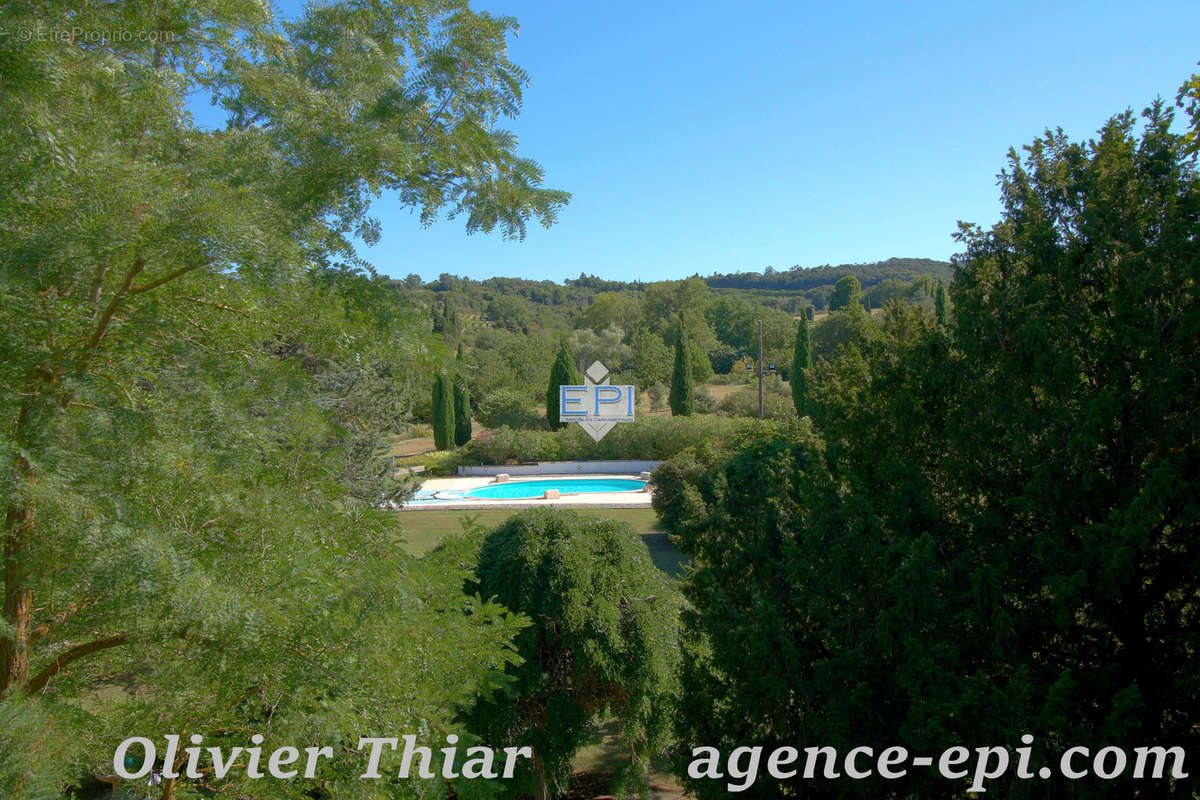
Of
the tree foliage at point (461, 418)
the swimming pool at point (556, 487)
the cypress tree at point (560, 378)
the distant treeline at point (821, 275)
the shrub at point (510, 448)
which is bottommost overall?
Answer: the swimming pool at point (556, 487)

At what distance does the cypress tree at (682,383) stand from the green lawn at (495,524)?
39.2 feet

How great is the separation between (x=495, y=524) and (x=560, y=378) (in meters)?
14.8

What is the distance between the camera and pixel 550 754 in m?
6.98

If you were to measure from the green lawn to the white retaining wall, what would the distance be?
660cm

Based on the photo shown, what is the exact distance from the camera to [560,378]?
3083 centimetres

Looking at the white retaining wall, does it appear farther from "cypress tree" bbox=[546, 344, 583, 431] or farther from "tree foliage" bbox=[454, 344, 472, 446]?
"tree foliage" bbox=[454, 344, 472, 446]

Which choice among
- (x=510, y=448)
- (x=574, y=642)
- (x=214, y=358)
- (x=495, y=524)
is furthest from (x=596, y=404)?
(x=214, y=358)

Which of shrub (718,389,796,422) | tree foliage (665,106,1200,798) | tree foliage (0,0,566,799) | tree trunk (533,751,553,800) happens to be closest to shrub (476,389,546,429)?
shrub (718,389,796,422)

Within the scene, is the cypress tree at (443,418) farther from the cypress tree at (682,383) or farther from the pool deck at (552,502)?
the cypress tree at (682,383)

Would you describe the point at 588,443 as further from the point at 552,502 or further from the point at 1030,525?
the point at 1030,525

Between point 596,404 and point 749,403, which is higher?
point 596,404

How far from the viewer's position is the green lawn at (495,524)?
15602 mm

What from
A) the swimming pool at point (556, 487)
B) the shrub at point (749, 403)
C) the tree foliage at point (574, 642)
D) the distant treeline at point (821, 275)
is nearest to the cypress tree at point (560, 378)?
the swimming pool at point (556, 487)

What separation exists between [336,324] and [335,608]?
1267 mm
